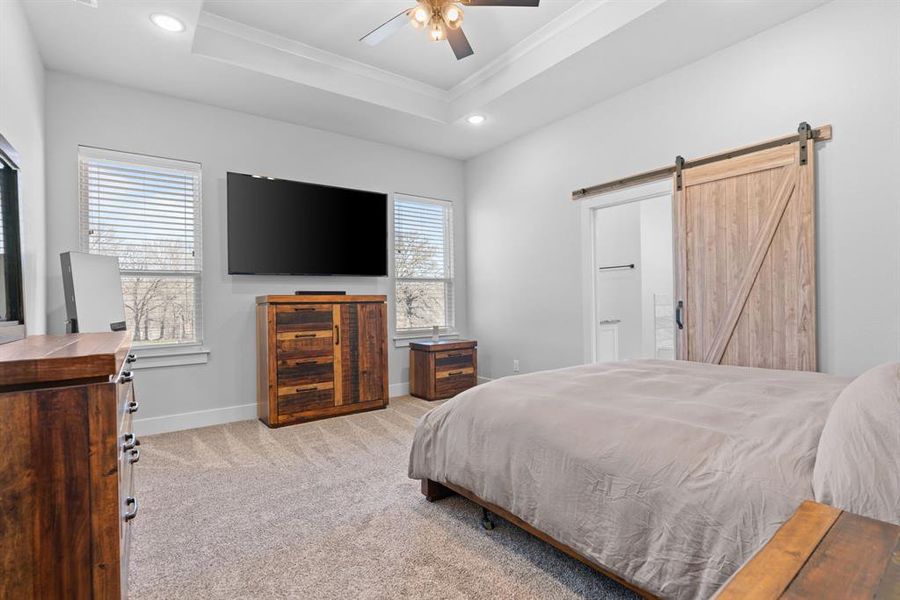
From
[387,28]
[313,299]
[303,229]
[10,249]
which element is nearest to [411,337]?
[313,299]

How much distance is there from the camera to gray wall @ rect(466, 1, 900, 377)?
2561mm

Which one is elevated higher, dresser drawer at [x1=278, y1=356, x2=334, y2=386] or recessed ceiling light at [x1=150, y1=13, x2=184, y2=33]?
recessed ceiling light at [x1=150, y1=13, x2=184, y2=33]

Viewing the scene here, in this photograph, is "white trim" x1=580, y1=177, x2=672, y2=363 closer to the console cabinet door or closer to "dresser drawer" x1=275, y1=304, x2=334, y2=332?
the console cabinet door

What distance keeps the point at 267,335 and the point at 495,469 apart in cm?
265

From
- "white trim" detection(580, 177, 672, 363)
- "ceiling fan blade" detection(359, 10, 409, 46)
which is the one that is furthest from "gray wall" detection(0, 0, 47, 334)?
"white trim" detection(580, 177, 672, 363)

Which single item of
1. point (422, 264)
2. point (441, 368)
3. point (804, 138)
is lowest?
point (441, 368)

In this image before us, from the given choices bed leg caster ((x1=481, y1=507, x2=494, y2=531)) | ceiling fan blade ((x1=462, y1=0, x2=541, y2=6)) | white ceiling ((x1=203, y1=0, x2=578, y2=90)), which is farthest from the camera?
white ceiling ((x1=203, y1=0, x2=578, y2=90))

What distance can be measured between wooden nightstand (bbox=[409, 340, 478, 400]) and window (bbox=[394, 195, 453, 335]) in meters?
0.47

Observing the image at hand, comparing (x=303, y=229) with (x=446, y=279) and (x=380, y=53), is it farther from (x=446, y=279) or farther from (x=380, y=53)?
(x=446, y=279)

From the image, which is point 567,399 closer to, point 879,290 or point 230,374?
point 879,290

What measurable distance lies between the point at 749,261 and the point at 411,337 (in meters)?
3.35

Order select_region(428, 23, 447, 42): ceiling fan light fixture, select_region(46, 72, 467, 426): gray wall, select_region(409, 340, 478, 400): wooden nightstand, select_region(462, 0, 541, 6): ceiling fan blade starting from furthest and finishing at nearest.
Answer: select_region(409, 340, 478, 400): wooden nightstand
select_region(46, 72, 467, 426): gray wall
select_region(428, 23, 447, 42): ceiling fan light fixture
select_region(462, 0, 541, 6): ceiling fan blade

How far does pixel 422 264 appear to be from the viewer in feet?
17.4

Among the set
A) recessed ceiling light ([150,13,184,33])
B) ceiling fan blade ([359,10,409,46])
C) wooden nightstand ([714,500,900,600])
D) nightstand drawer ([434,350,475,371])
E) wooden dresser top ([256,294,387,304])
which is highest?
recessed ceiling light ([150,13,184,33])
